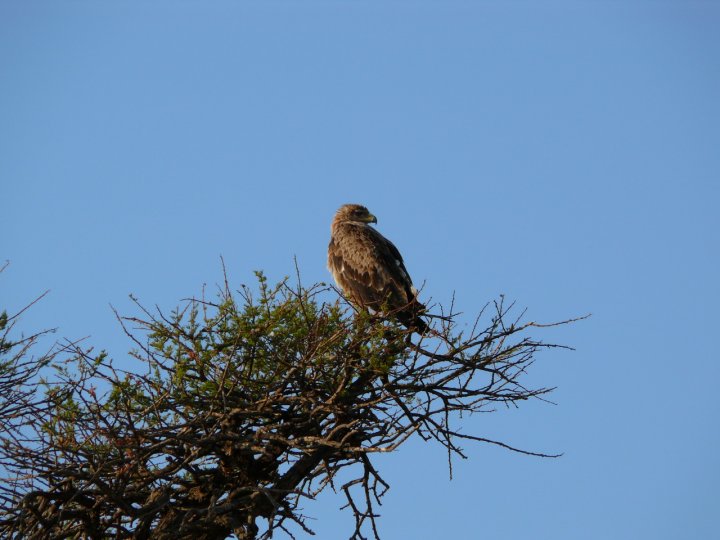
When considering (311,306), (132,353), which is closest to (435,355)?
(311,306)

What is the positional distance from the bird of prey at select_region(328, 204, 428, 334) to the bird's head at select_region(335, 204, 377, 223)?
54 centimetres

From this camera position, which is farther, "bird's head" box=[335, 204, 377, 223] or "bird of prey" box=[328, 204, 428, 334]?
"bird's head" box=[335, 204, 377, 223]

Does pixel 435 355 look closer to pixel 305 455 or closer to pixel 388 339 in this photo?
pixel 388 339

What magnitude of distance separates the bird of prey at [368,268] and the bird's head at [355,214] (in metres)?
0.54

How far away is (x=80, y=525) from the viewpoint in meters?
6.84

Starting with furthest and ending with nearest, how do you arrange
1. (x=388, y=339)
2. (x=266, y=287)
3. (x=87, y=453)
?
(x=388, y=339)
(x=266, y=287)
(x=87, y=453)

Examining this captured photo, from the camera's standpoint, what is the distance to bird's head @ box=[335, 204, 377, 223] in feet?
43.7

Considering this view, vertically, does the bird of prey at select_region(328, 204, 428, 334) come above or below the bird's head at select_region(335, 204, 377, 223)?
below

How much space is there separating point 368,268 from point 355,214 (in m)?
2.26

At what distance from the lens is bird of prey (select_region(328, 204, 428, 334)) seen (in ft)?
35.8

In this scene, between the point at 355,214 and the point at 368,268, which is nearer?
the point at 368,268

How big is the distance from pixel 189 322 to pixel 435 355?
2204mm

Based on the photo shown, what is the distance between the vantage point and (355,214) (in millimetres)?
13422

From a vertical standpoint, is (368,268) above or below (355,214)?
below
